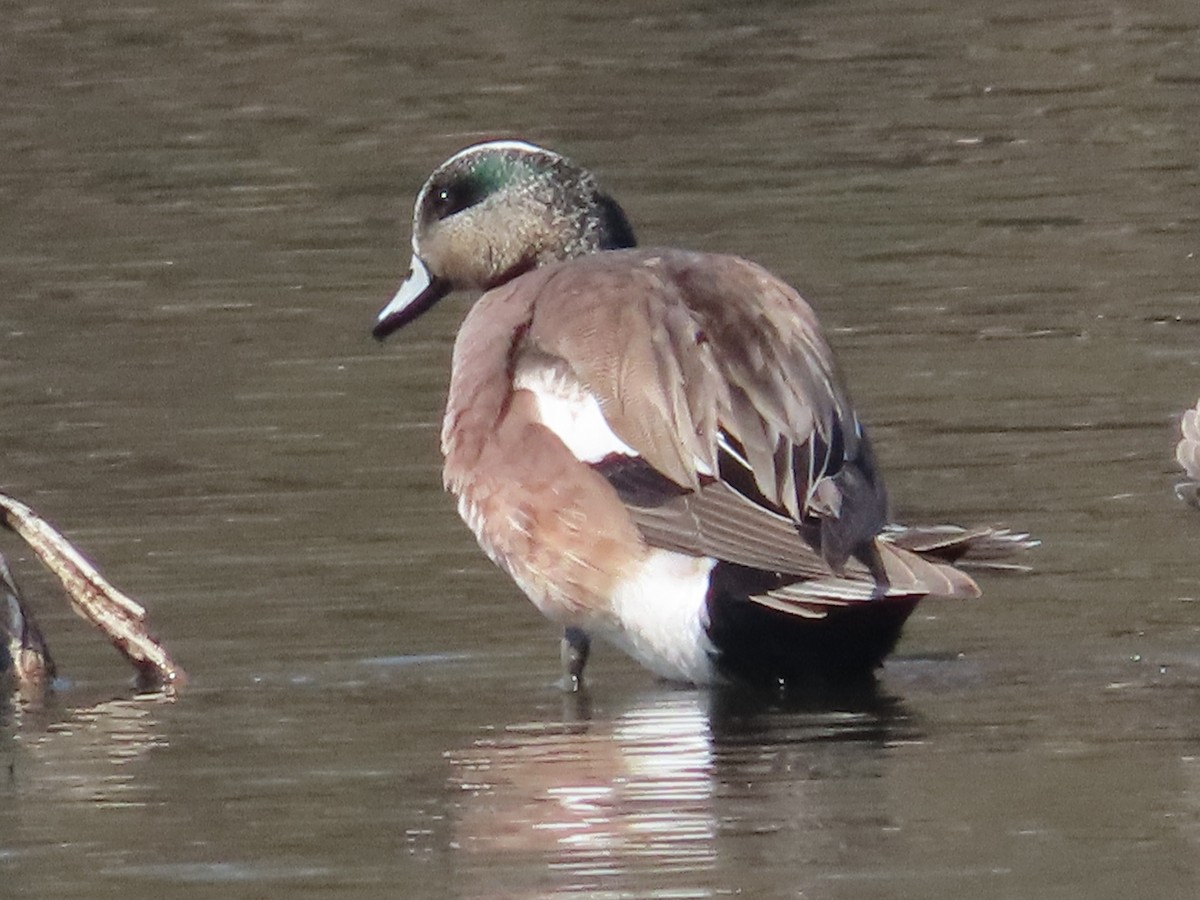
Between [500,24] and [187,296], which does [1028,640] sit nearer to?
[187,296]

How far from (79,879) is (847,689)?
200cm

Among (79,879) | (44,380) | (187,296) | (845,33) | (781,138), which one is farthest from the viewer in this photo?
(845,33)

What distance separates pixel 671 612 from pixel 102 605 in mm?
1330

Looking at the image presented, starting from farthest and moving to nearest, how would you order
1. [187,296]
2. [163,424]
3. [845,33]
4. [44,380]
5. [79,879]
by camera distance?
[845,33], [187,296], [44,380], [163,424], [79,879]

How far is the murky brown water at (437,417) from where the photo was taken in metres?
6.12

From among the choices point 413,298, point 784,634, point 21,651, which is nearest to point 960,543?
point 784,634

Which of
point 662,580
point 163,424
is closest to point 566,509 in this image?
point 662,580

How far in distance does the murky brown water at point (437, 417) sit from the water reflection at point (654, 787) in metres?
0.02

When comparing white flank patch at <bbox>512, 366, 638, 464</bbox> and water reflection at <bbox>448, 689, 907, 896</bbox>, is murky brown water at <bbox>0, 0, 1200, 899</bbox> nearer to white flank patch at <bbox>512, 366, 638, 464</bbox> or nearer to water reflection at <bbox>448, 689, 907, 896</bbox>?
water reflection at <bbox>448, 689, 907, 896</bbox>

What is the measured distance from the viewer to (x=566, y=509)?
7496 mm

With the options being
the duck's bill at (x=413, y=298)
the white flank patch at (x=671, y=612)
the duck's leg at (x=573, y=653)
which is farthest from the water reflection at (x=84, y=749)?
the duck's bill at (x=413, y=298)

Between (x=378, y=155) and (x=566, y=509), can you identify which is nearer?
(x=566, y=509)

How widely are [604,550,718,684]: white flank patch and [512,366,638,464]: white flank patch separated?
0.84 feet

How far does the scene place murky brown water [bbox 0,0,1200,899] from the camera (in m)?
6.12
